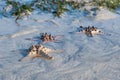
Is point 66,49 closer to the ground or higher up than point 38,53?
closer to the ground

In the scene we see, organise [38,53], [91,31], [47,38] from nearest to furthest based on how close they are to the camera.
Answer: [38,53] < [47,38] < [91,31]

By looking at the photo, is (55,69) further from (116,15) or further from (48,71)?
(116,15)

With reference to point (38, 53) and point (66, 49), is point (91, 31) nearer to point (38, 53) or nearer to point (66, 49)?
point (66, 49)

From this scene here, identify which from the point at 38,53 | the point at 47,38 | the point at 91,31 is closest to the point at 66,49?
the point at 47,38

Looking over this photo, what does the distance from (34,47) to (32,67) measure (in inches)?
19.5

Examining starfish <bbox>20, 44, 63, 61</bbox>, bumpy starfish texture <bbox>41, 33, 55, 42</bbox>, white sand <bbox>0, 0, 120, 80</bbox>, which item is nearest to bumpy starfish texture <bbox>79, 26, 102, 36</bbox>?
white sand <bbox>0, 0, 120, 80</bbox>

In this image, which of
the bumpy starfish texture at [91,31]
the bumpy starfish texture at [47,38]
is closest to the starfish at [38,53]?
the bumpy starfish texture at [47,38]

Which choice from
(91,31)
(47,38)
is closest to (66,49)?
(47,38)

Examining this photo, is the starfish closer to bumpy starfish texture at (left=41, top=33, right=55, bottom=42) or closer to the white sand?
the white sand

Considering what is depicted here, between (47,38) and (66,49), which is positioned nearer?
(66,49)

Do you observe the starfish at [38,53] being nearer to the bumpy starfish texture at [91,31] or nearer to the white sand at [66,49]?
the white sand at [66,49]

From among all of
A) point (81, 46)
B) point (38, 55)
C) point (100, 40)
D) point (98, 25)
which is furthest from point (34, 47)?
point (98, 25)

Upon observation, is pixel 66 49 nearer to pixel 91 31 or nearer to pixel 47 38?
pixel 47 38

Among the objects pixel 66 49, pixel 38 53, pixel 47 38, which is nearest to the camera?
pixel 38 53
